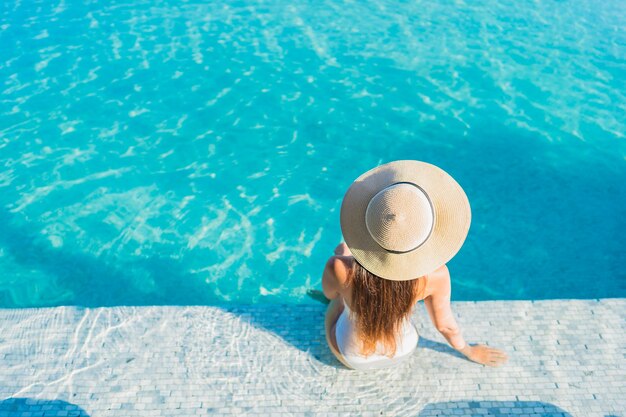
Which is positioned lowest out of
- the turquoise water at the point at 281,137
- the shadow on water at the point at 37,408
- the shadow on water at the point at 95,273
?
the shadow on water at the point at 95,273

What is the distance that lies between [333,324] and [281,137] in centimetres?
378

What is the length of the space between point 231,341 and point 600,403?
227 centimetres

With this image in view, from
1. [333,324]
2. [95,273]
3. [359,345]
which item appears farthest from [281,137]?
[359,345]

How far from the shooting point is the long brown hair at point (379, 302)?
8.25ft

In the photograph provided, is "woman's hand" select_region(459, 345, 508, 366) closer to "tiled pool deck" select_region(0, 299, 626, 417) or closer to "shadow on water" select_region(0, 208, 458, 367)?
"tiled pool deck" select_region(0, 299, 626, 417)

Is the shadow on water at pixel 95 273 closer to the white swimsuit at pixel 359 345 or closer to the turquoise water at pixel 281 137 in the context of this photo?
the turquoise water at pixel 281 137

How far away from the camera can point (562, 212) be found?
557cm

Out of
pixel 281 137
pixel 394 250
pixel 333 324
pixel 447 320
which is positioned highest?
pixel 394 250

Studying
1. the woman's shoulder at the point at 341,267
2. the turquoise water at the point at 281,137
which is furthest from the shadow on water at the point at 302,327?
the turquoise water at the point at 281,137

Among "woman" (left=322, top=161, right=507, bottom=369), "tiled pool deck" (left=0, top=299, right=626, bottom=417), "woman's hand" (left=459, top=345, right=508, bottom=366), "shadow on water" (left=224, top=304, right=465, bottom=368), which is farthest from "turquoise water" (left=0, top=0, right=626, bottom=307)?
"woman" (left=322, top=161, right=507, bottom=369)

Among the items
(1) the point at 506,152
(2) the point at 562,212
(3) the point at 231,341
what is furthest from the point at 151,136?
(2) the point at 562,212

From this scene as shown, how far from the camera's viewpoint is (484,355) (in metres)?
3.20

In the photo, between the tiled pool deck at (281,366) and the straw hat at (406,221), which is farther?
the tiled pool deck at (281,366)

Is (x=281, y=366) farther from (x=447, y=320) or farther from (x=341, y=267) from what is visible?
(x=447, y=320)
